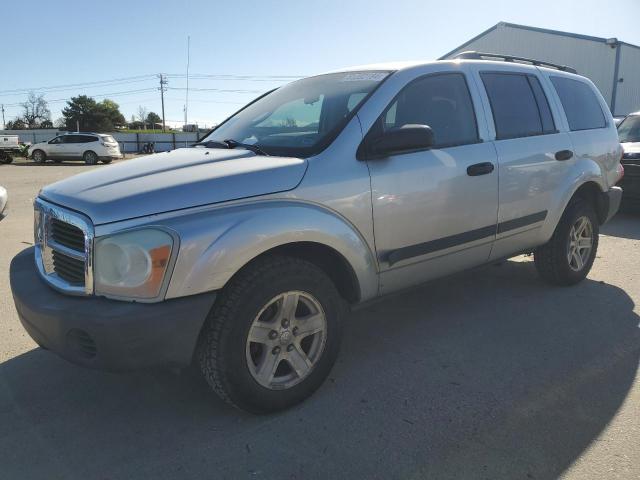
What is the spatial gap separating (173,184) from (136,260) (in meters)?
0.42

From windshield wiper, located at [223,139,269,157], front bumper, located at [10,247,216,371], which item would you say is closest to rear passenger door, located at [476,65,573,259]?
windshield wiper, located at [223,139,269,157]

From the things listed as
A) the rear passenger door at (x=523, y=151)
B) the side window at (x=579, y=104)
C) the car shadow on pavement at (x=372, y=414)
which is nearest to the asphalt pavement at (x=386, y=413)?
the car shadow on pavement at (x=372, y=414)

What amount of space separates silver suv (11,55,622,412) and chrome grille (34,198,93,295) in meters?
0.01

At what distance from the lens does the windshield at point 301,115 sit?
9.86 ft

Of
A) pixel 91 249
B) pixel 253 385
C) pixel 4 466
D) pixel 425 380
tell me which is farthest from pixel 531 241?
pixel 4 466

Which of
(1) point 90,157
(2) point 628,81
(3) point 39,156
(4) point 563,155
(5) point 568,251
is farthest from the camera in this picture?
(2) point 628,81

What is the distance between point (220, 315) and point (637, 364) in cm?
263

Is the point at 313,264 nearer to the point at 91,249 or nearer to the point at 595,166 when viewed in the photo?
the point at 91,249

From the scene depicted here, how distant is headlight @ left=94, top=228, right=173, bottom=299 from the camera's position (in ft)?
7.34

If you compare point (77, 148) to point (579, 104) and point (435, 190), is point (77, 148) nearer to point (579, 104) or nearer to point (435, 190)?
point (579, 104)

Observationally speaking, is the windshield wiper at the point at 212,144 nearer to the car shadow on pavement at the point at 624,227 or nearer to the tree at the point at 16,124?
the car shadow on pavement at the point at 624,227

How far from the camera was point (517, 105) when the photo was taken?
3.97m

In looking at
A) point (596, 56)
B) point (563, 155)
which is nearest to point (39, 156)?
point (563, 155)

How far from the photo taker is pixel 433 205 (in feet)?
10.5
